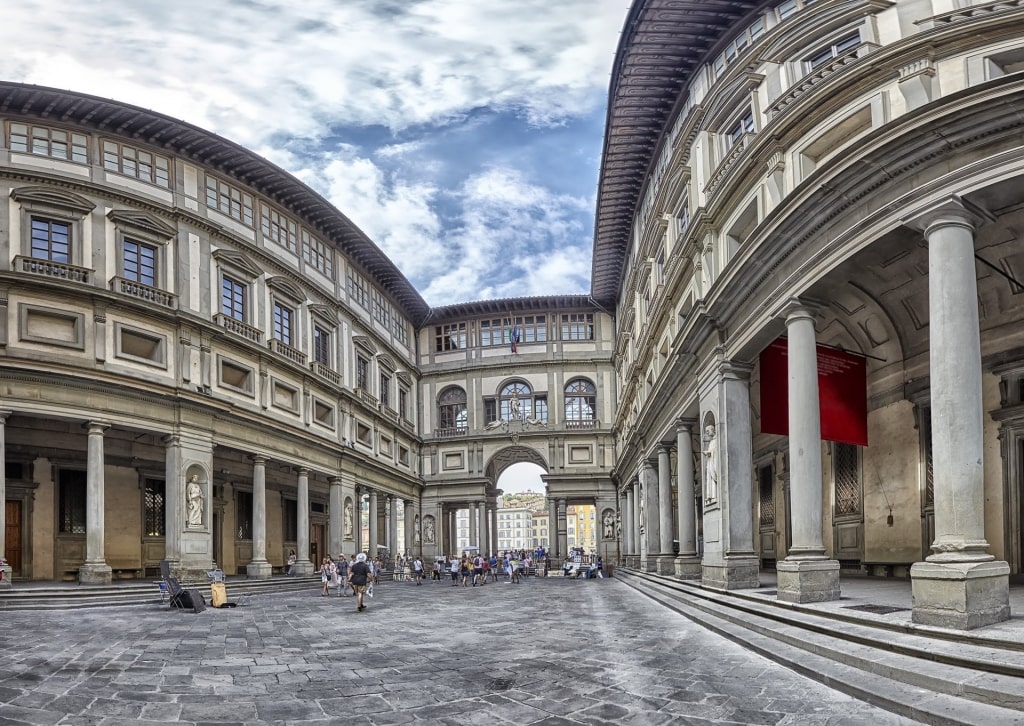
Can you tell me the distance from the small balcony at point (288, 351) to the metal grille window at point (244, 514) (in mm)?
6416

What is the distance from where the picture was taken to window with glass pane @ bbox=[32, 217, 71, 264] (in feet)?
76.0

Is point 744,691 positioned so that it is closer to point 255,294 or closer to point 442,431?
point 255,294

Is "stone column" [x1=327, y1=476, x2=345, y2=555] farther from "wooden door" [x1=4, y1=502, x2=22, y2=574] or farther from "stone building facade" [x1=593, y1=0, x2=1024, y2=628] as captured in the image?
"stone building facade" [x1=593, y1=0, x2=1024, y2=628]

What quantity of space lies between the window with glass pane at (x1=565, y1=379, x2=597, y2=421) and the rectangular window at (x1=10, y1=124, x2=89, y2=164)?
32524 mm

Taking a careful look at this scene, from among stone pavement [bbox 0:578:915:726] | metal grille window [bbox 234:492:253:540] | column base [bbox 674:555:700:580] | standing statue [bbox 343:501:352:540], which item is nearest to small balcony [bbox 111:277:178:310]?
metal grille window [bbox 234:492:253:540]

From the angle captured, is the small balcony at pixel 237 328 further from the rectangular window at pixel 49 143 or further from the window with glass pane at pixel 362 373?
the window with glass pane at pixel 362 373

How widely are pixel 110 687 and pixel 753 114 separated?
1478 centimetres

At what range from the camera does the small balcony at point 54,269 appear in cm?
2239

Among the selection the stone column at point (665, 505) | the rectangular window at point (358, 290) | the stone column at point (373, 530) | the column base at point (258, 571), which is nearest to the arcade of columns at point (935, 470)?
the stone column at point (665, 505)

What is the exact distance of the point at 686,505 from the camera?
22109mm

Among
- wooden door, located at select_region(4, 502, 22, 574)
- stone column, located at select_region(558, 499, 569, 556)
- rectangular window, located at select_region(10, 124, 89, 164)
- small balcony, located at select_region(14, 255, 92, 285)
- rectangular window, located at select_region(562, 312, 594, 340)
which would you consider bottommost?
stone column, located at select_region(558, 499, 569, 556)

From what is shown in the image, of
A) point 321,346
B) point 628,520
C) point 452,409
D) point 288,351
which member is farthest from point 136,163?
point 452,409

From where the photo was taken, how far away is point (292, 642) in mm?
12367

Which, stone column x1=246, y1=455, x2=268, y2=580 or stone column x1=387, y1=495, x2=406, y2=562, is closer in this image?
stone column x1=246, y1=455, x2=268, y2=580
